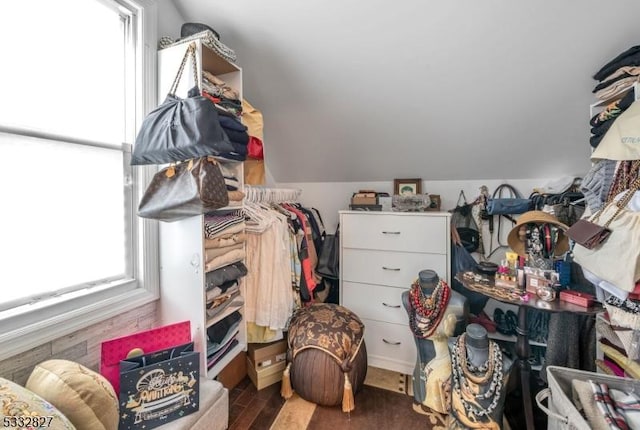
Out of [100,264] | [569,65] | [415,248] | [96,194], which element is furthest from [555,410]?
[96,194]

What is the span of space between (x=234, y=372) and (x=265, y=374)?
8.2 inches

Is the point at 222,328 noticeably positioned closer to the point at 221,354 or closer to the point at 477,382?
the point at 221,354

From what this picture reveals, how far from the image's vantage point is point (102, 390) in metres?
0.88

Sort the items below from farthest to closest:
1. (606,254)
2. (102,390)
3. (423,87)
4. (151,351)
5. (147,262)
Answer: (423,87) < (147,262) < (151,351) < (606,254) < (102,390)

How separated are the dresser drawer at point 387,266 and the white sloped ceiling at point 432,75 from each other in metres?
0.78

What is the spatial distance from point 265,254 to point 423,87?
59.5 inches

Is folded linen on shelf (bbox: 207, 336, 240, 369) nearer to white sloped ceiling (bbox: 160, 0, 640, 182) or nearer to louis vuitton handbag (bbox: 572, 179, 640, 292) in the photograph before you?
white sloped ceiling (bbox: 160, 0, 640, 182)

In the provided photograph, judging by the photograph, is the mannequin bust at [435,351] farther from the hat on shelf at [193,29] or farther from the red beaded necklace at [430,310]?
the hat on shelf at [193,29]

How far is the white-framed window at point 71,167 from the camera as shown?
1028 mm

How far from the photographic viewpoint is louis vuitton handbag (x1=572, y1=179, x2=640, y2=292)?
39.1 inches

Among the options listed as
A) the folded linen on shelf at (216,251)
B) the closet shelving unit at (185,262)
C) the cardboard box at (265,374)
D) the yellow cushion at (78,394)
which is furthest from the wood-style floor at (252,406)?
the folded linen on shelf at (216,251)

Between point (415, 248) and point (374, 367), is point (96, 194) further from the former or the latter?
point (374, 367)

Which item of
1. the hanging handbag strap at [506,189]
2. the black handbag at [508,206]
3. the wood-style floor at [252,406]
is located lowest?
the wood-style floor at [252,406]

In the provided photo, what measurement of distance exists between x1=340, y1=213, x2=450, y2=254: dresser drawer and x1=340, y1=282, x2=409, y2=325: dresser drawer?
32cm
